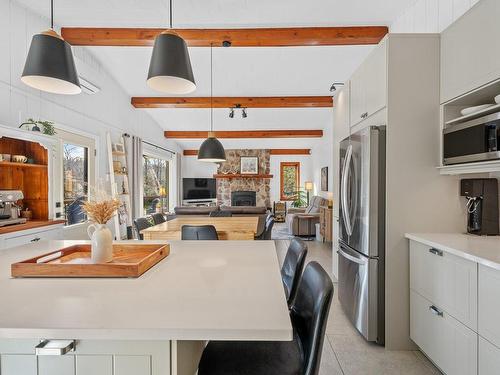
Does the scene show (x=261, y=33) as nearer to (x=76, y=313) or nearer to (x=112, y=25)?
(x=112, y=25)

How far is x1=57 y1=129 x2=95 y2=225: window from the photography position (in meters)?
4.21

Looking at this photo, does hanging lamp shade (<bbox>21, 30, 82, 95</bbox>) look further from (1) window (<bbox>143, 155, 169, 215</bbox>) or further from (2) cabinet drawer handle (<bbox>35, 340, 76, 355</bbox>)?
(1) window (<bbox>143, 155, 169, 215</bbox>)

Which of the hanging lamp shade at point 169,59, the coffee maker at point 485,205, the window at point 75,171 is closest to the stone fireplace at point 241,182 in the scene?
the window at point 75,171

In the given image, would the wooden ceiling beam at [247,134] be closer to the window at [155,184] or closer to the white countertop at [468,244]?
the window at [155,184]

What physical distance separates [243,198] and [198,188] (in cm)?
159

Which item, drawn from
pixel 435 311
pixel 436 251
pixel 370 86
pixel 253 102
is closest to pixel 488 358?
pixel 435 311

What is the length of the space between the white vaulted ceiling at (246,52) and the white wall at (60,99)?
18 cm

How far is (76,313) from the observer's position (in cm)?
88

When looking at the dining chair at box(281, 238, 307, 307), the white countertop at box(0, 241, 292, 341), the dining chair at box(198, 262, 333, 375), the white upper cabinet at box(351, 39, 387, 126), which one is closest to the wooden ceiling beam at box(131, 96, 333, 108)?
the white upper cabinet at box(351, 39, 387, 126)

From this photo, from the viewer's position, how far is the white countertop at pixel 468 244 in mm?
1456

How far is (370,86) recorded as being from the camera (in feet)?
8.16

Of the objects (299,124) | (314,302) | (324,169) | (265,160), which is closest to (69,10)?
(314,302)

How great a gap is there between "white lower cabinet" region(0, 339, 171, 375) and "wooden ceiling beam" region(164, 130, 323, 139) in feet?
24.6

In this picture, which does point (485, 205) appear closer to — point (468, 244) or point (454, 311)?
point (468, 244)
